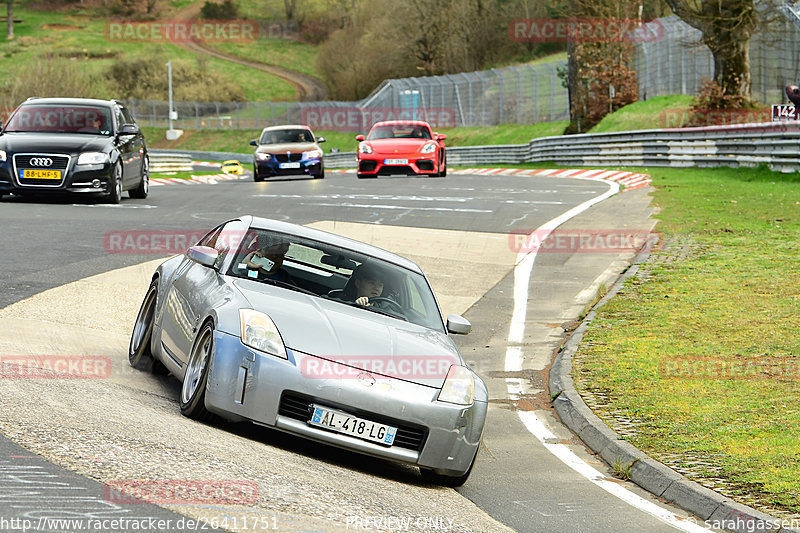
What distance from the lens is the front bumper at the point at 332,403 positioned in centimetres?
651

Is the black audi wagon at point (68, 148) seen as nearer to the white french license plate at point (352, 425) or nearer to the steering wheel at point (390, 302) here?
the steering wheel at point (390, 302)

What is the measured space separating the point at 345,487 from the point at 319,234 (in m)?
2.72

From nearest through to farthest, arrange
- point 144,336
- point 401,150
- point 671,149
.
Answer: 1. point 144,336
2. point 401,150
3. point 671,149

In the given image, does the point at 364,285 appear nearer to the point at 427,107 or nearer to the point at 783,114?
the point at 783,114

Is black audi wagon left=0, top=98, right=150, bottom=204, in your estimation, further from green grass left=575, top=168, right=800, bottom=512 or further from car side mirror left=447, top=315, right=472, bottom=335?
car side mirror left=447, top=315, right=472, bottom=335

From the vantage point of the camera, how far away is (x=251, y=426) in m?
7.33

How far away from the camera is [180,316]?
7969 mm

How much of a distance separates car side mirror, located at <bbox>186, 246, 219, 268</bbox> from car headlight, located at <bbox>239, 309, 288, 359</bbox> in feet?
3.52

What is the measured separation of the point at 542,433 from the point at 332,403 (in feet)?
8.40

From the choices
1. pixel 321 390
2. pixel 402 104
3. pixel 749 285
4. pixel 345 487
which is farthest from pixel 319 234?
pixel 402 104

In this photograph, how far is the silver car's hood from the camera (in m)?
6.70

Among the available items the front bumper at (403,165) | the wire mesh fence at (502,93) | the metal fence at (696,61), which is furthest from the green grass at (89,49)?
the front bumper at (403,165)

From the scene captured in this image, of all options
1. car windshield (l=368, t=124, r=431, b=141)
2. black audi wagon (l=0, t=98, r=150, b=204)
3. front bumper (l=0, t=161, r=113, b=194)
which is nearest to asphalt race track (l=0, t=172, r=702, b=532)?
front bumper (l=0, t=161, r=113, b=194)

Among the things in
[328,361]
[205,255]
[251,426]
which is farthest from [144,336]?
[328,361]
